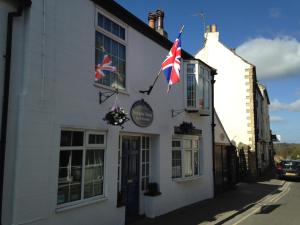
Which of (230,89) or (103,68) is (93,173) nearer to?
(103,68)

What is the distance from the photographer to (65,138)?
Result: 725 cm

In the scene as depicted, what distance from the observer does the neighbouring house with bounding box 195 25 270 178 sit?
24.5 meters

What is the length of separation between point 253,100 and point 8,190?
21.3 meters

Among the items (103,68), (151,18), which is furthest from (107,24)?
(151,18)

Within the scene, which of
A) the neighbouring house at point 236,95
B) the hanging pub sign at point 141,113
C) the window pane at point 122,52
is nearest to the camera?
the window pane at point 122,52

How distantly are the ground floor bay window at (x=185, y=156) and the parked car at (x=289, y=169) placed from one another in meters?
12.9

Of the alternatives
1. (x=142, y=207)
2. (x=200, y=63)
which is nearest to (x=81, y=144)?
(x=142, y=207)

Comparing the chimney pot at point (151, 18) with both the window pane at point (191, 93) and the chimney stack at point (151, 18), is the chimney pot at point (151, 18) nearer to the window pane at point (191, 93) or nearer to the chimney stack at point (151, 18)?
the chimney stack at point (151, 18)

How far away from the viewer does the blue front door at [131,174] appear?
9727 millimetres

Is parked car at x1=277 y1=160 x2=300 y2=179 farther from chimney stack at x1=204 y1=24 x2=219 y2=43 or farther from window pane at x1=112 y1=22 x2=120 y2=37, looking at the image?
window pane at x1=112 y1=22 x2=120 y2=37

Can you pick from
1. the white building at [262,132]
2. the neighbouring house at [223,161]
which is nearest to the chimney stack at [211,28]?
the white building at [262,132]

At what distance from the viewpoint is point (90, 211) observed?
302 inches

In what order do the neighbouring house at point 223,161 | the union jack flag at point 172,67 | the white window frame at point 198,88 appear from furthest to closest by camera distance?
the neighbouring house at point 223,161 → the white window frame at point 198,88 → the union jack flag at point 172,67

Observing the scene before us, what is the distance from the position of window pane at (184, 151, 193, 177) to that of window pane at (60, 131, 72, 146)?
20.6 ft
